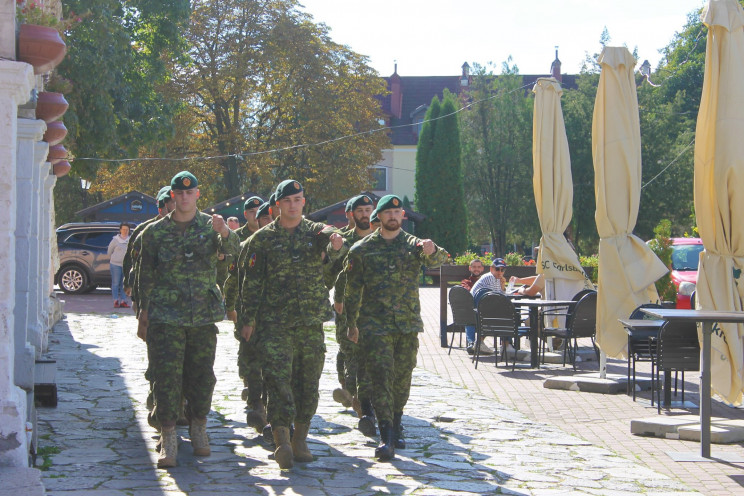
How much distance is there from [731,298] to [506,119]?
45.6m

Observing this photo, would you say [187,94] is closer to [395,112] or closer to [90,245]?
[90,245]

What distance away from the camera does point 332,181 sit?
4550 centimetres

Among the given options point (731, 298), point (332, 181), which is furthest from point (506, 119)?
point (731, 298)

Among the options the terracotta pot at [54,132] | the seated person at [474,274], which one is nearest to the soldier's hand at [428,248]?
the terracotta pot at [54,132]

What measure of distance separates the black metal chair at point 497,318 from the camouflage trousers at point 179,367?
246 inches

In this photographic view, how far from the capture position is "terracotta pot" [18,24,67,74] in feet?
22.7

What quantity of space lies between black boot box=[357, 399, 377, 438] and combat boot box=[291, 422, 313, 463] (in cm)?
105

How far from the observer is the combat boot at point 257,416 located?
8.12 m

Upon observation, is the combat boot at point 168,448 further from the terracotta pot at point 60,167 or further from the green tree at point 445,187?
the green tree at point 445,187

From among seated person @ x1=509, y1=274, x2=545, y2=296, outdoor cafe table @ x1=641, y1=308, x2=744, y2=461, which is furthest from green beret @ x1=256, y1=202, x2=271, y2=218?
seated person @ x1=509, y1=274, x2=545, y2=296

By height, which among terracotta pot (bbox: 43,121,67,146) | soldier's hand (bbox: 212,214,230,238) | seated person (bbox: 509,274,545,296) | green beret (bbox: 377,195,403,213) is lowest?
seated person (bbox: 509,274,545,296)

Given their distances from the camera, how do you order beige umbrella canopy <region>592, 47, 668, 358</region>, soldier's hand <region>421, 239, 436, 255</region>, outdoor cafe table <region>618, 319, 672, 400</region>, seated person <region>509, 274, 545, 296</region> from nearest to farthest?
1. soldier's hand <region>421, 239, 436, 255</region>
2. outdoor cafe table <region>618, 319, 672, 400</region>
3. beige umbrella canopy <region>592, 47, 668, 358</region>
4. seated person <region>509, 274, 545, 296</region>

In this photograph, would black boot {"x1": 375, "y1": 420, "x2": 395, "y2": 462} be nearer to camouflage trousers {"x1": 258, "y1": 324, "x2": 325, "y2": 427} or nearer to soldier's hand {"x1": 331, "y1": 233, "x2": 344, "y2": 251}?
camouflage trousers {"x1": 258, "y1": 324, "x2": 325, "y2": 427}

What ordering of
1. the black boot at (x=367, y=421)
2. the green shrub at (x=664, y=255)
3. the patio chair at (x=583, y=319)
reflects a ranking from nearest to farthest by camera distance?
the black boot at (x=367, y=421), the patio chair at (x=583, y=319), the green shrub at (x=664, y=255)
